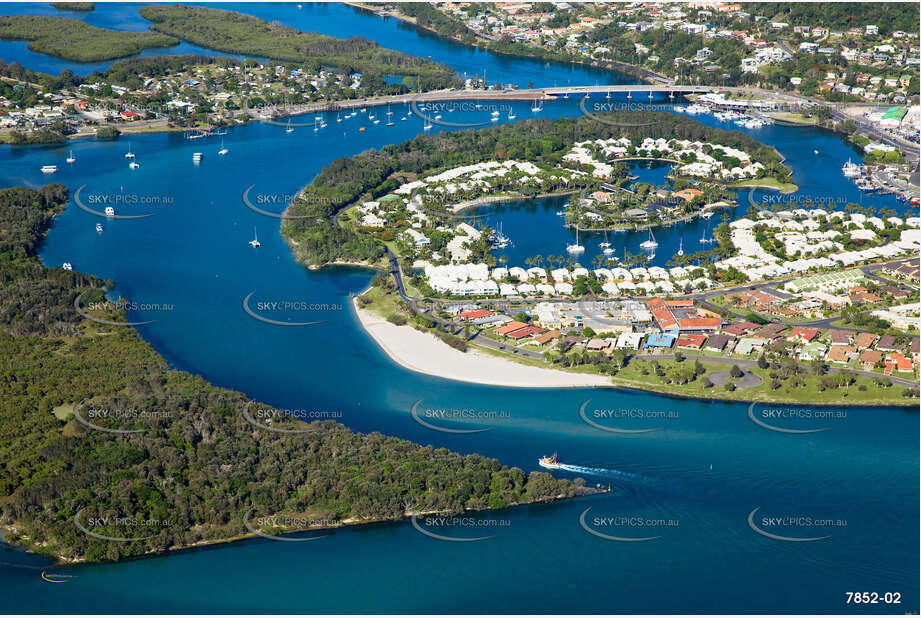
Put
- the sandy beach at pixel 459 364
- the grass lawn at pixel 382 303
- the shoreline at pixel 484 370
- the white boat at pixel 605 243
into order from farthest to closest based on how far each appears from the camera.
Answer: the white boat at pixel 605 243 < the grass lawn at pixel 382 303 < the sandy beach at pixel 459 364 < the shoreline at pixel 484 370

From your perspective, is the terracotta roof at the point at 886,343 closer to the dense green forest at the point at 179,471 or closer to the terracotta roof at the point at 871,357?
the terracotta roof at the point at 871,357

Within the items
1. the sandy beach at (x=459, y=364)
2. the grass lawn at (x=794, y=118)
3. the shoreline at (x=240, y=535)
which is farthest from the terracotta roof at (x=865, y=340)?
the grass lawn at (x=794, y=118)

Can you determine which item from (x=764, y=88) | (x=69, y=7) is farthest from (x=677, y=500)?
(x=69, y=7)

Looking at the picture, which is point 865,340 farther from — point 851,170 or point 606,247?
point 851,170

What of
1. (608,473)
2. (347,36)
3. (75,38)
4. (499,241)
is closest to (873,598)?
(608,473)

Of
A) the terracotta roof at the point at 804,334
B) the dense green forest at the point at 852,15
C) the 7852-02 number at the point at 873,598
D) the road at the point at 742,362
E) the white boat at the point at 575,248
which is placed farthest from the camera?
the dense green forest at the point at 852,15

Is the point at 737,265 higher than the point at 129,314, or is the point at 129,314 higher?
the point at 737,265

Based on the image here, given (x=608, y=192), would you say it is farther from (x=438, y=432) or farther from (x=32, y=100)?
(x=32, y=100)
